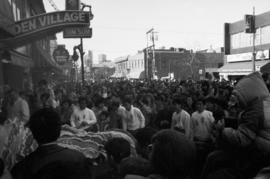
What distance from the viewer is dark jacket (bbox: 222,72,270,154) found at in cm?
275

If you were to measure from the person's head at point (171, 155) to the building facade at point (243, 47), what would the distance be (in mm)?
38195

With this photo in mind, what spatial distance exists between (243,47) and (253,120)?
47106 mm

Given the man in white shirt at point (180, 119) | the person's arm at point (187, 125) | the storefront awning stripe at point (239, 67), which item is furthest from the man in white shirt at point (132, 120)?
the storefront awning stripe at point (239, 67)

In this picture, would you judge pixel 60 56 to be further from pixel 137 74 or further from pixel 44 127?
pixel 137 74

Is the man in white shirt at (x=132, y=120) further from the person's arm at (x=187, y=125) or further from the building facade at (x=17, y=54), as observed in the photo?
the building facade at (x=17, y=54)

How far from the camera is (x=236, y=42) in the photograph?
49438 mm

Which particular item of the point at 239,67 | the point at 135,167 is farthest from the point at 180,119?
the point at 239,67

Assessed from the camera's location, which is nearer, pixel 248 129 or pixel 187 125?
pixel 248 129

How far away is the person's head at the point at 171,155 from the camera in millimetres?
2195

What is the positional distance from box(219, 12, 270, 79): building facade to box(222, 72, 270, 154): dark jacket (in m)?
37.4

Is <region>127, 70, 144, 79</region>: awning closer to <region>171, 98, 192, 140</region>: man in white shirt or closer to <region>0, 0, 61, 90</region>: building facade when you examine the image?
<region>0, 0, 61, 90</region>: building facade

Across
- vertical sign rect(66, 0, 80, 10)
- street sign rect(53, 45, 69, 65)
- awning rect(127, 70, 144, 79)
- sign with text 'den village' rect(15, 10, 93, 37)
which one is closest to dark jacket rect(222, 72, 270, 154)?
sign with text 'den village' rect(15, 10, 93, 37)

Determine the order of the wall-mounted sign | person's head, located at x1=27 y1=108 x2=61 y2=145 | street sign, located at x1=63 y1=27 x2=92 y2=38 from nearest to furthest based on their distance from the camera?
1. person's head, located at x1=27 y1=108 x2=61 y2=145
2. street sign, located at x1=63 y1=27 x2=92 y2=38
3. the wall-mounted sign

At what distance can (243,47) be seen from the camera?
47.2 metres
